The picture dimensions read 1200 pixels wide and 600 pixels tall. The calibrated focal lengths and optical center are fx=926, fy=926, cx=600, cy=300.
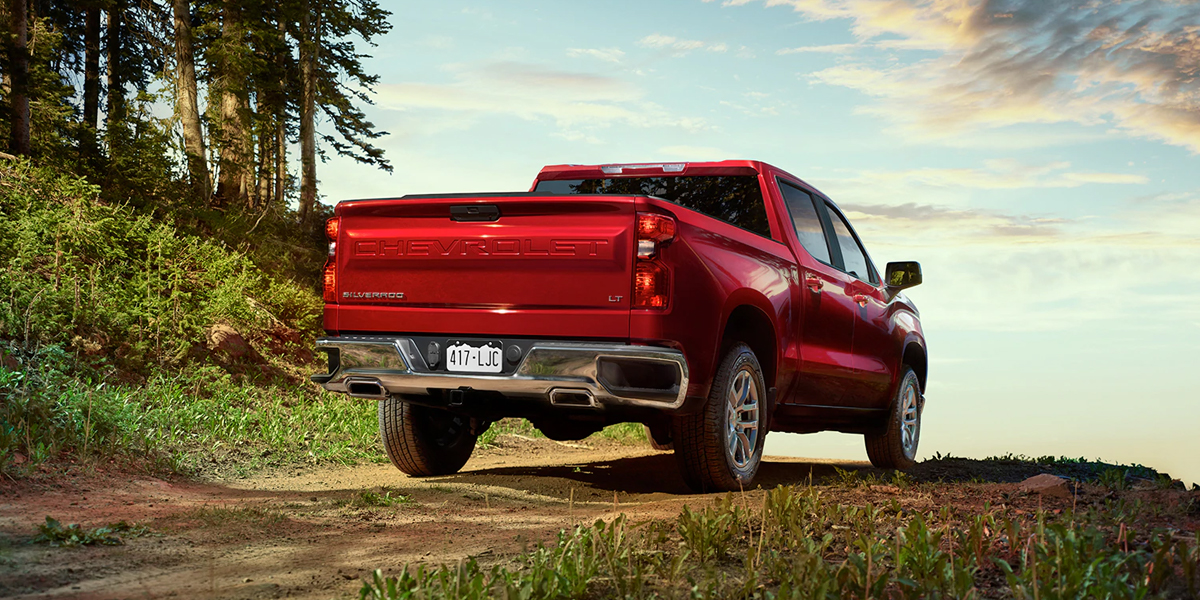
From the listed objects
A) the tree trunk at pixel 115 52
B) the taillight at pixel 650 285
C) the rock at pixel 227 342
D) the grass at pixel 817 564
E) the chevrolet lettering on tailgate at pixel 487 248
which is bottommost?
the grass at pixel 817 564

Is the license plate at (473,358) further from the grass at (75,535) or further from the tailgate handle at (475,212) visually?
the grass at (75,535)

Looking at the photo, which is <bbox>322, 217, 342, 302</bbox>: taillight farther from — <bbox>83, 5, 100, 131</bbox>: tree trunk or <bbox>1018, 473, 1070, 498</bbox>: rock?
<bbox>83, 5, 100, 131</bbox>: tree trunk

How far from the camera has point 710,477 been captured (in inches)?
228

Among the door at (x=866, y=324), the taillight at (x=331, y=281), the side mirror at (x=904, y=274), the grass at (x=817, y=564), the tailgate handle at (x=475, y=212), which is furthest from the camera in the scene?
the side mirror at (x=904, y=274)

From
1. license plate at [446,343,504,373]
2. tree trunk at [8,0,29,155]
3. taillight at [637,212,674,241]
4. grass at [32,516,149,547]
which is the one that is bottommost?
grass at [32,516,149,547]

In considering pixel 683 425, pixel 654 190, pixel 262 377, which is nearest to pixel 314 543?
pixel 683 425

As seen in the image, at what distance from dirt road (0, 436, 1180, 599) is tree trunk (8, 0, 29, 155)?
29.1 feet

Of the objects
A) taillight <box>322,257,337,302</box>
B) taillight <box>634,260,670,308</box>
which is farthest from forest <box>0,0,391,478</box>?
taillight <box>634,260,670,308</box>

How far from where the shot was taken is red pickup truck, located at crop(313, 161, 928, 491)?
516cm

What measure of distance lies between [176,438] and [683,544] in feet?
18.2

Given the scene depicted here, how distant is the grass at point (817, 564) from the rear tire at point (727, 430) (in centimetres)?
146

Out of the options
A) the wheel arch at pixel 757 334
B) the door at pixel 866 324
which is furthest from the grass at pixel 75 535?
the door at pixel 866 324

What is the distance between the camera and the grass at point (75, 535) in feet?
14.0

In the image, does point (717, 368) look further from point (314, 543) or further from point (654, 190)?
point (314, 543)
